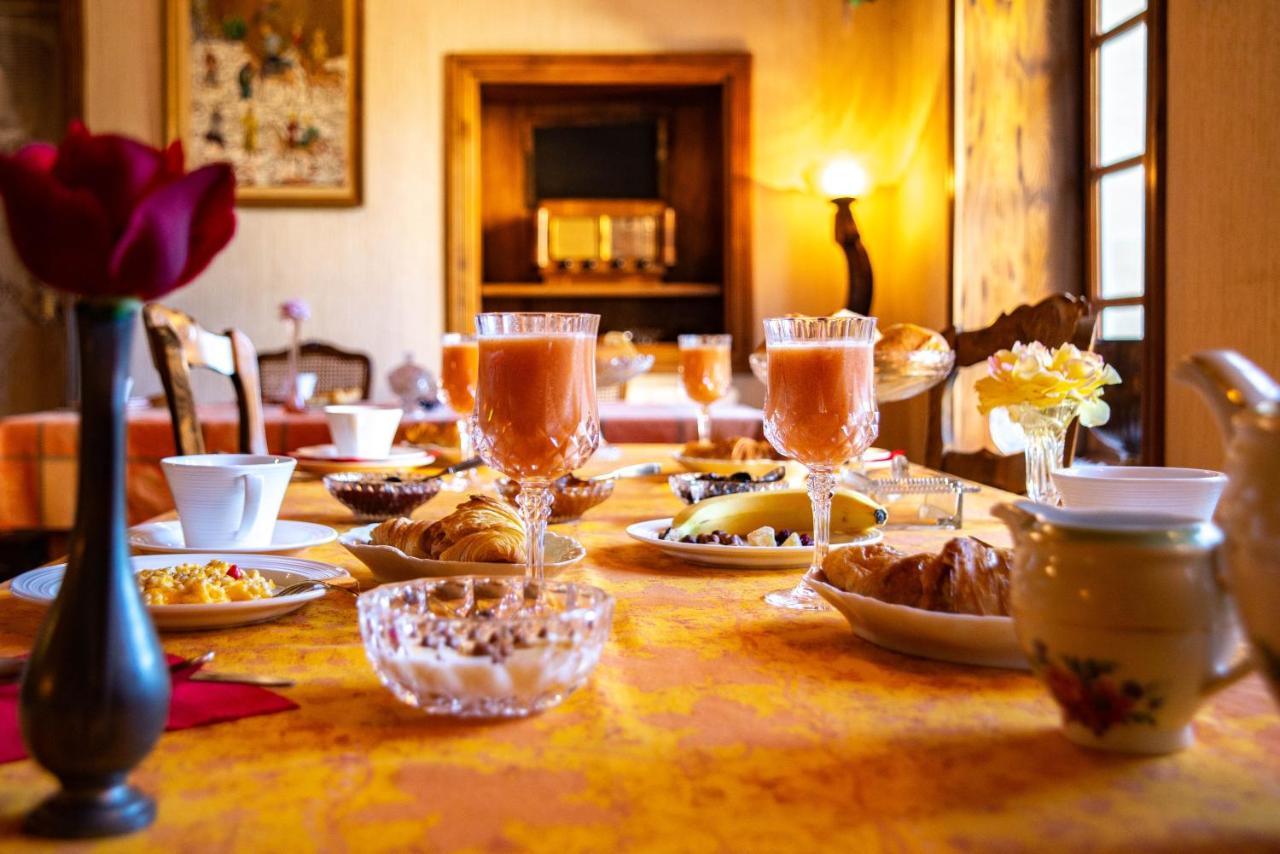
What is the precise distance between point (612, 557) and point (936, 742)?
613mm

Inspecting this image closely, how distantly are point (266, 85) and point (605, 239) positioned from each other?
174 cm

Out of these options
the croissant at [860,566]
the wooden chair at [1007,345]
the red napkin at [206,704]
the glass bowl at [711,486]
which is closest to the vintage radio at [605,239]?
the wooden chair at [1007,345]

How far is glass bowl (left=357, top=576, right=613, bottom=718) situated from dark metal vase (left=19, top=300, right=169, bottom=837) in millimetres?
141

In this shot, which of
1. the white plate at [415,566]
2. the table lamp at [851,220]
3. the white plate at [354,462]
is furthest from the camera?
the table lamp at [851,220]

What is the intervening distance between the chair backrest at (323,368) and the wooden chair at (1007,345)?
2.88 m

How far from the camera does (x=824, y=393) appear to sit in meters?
1.05

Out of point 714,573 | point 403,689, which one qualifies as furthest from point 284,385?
point 403,689

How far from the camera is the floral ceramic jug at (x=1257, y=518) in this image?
0.44 m

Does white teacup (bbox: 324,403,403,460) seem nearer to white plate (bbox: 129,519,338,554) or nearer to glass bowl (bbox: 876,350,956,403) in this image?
white plate (bbox: 129,519,338,554)

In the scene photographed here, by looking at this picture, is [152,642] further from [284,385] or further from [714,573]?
[284,385]

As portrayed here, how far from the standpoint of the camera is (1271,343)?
2.55 metres

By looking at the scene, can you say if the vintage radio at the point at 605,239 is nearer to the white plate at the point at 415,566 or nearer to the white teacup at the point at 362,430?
the white teacup at the point at 362,430

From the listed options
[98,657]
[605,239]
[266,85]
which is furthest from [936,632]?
[266,85]

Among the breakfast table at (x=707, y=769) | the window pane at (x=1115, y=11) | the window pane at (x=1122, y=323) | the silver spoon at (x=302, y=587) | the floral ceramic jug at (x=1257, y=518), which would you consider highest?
the window pane at (x=1115, y=11)
